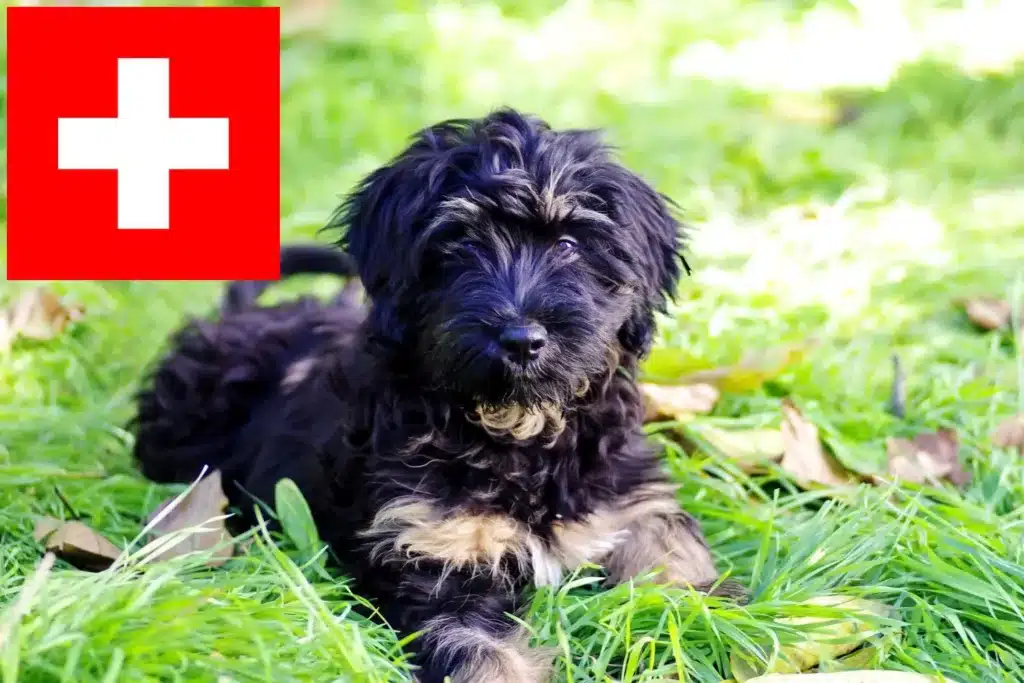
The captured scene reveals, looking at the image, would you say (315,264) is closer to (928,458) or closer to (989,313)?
(928,458)

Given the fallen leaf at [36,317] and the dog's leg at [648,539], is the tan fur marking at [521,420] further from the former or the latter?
the fallen leaf at [36,317]

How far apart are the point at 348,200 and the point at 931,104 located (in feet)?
21.8

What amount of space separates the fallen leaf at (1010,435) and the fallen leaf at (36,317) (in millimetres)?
4247

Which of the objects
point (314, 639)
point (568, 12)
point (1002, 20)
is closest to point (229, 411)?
point (314, 639)

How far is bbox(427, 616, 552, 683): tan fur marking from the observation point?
2924 millimetres

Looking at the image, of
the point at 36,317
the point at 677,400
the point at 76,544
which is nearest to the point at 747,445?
the point at 677,400

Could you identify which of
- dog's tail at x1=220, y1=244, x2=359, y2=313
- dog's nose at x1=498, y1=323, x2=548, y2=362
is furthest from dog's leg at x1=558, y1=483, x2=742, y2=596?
dog's tail at x1=220, y1=244, x2=359, y2=313

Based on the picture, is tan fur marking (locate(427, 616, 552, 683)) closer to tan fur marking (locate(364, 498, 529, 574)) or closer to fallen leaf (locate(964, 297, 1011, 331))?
tan fur marking (locate(364, 498, 529, 574))

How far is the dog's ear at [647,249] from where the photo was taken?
347 cm

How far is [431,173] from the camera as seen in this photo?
3.35 metres

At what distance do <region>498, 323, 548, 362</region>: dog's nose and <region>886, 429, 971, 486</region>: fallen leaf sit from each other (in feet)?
5.06

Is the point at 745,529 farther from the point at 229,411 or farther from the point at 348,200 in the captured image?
the point at 229,411

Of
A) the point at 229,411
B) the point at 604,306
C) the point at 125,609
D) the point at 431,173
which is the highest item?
the point at 431,173

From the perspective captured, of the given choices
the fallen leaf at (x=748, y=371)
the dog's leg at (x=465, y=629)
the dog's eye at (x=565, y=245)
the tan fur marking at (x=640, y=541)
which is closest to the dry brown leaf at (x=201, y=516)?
the dog's leg at (x=465, y=629)
